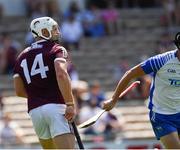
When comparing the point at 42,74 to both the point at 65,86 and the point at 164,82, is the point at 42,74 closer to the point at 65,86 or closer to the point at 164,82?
the point at 65,86

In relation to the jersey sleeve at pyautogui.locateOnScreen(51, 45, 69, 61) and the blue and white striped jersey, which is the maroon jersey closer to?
the jersey sleeve at pyautogui.locateOnScreen(51, 45, 69, 61)

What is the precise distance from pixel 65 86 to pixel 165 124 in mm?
1377

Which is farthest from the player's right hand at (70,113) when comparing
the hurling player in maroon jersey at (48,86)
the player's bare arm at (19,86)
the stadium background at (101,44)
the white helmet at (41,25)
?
the stadium background at (101,44)

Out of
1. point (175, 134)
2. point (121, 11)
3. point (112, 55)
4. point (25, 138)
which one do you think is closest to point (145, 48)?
point (112, 55)

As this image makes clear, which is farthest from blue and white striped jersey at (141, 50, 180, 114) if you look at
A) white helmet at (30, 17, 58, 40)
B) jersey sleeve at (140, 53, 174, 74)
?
white helmet at (30, 17, 58, 40)

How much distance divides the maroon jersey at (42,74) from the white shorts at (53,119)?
60mm

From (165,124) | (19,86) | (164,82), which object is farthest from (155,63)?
(19,86)

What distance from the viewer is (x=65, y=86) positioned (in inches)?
431

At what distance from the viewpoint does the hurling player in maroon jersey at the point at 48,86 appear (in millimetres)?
11055

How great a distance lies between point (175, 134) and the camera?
11.5 m

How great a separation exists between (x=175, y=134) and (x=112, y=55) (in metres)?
11.4

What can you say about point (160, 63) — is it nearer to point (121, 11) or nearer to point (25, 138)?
point (25, 138)

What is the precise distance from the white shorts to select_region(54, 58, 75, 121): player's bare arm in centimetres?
13

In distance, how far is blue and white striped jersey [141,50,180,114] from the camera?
11398 millimetres
